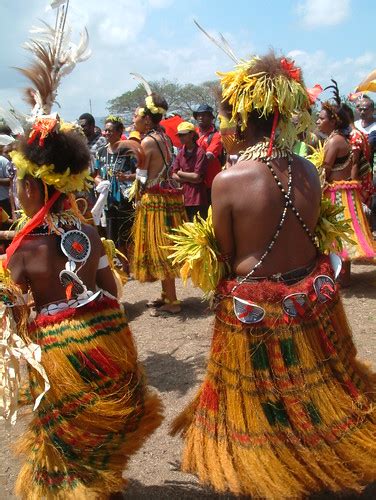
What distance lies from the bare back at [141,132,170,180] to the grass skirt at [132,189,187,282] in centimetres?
24

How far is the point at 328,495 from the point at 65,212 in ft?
6.71

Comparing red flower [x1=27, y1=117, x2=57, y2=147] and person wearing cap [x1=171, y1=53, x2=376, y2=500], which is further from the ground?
red flower [x1=27, y1=117, x2=57, y2=147]

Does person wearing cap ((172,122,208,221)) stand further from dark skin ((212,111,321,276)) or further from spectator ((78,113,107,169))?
dark skin ((212,111,321,276))

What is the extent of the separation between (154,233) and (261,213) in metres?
3.38

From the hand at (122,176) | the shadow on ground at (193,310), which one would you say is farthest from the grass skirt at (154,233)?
the hand at (122,176)

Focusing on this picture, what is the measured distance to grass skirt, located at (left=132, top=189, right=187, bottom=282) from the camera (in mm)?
5832

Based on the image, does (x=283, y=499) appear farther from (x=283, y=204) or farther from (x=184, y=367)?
(x=184, y=367)

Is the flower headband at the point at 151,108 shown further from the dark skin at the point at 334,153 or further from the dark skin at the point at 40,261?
the dark skin at the point at 40,261

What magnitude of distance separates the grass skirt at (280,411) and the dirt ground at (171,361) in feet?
1.74

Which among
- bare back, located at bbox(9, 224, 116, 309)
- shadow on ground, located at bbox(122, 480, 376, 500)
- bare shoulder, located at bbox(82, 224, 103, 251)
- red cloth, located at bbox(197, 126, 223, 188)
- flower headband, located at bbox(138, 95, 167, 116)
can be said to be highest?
flower headband, located at bbox(138, 95, 167, 116)

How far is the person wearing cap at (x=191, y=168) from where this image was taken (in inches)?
299

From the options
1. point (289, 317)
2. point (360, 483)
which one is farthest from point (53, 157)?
point (360, 483)

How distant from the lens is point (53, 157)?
2.66m

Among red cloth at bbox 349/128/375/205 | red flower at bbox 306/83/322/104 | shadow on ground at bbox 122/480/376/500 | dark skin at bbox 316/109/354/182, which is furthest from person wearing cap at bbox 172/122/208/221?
shadow on ground at bbox 122/480/376/500
